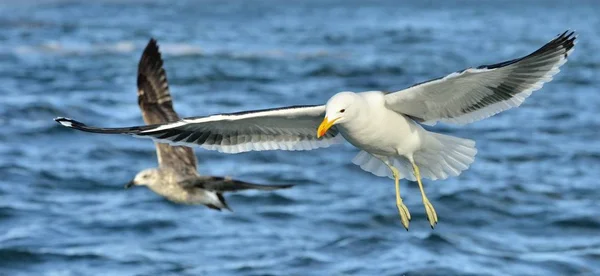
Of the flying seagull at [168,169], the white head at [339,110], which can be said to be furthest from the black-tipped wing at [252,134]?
the flying seagull at [168,169]

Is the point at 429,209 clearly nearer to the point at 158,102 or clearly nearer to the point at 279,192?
the point at 158,102

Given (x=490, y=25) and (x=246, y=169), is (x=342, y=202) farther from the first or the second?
(x=490, y=25)

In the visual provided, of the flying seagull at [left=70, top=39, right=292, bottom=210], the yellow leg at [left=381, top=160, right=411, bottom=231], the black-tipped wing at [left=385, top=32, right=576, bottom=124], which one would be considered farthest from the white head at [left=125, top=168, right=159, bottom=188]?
the black-tipped wing at [left=385, top=32, right=576, bottom=124]

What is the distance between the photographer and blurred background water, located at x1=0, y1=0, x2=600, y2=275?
1051 cm

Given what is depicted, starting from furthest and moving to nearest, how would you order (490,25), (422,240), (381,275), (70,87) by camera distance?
(490,25)
(70,87)
(422,240)
(381,275)

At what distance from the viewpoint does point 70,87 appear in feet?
65.3

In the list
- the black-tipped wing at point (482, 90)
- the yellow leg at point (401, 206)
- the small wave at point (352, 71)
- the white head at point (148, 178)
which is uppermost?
the small wave at point (352, 71)

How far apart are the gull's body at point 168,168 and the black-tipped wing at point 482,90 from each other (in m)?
1.90

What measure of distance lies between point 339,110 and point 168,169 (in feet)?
11.5

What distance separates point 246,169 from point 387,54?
13321 millimetres

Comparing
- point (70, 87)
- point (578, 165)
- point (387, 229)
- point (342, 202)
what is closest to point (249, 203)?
point (342, 202)

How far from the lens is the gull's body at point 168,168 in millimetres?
9094

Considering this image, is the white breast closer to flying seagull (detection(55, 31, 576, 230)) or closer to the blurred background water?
flying seagull (detection(55, 31, 576, 230))

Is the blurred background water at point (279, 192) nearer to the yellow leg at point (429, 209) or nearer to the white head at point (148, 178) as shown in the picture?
the white head at point (148, 178)
